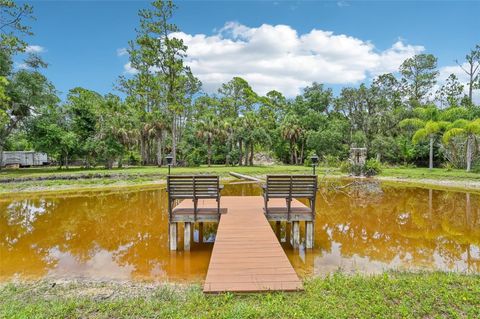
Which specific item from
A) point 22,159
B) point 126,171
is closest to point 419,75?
point 126,171

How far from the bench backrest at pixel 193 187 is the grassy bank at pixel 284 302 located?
8.94 feet

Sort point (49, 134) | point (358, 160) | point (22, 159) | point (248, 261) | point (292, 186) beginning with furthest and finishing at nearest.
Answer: point (22, 159) < point (49, 134) < point (358, 160) < point (292, 186) < point (248, 261)

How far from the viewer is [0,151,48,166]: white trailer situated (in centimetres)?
3628

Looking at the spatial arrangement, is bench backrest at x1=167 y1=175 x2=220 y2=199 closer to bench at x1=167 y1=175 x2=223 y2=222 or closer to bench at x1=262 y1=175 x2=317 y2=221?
bench at x1=167 y1=175 x2=223 y2=222

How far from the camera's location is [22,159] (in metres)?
37.6

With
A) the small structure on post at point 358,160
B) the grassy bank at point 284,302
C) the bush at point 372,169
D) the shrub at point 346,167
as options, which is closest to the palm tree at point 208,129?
the shrub at point 346,167

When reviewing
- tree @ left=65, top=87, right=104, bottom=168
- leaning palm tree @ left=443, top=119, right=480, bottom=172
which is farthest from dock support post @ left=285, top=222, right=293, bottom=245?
tree @ left=65, top=87, right=104, bottom=168

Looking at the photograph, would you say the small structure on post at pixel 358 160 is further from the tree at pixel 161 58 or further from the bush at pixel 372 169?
the tree at pixel 161 58

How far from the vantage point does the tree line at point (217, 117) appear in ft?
89.0

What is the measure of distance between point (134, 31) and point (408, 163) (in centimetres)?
3502

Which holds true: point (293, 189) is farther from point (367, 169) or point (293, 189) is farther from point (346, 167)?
point (346, 167)

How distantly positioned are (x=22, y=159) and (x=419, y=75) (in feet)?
181

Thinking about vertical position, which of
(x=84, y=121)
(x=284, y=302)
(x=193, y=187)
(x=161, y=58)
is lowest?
(x=284, y=302)

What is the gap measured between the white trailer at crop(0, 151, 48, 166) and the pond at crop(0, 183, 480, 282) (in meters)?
28.4
